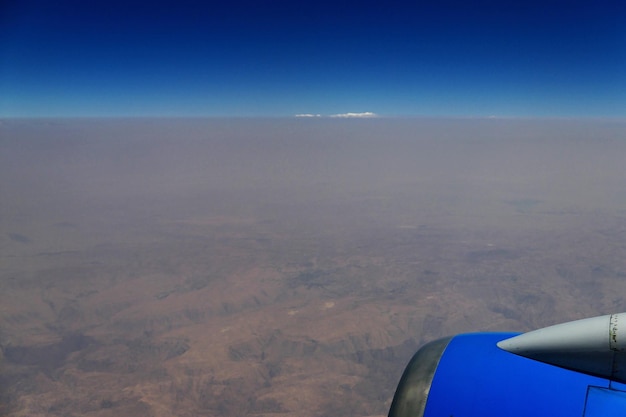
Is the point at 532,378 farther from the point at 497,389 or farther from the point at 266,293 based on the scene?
the point at 266,293

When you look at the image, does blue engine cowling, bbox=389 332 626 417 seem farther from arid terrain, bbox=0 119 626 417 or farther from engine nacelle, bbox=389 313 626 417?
arid terrain, bbox=0 119 626 417

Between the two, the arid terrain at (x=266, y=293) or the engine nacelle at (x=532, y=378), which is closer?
the engine nacelle at (x=532, y=378)

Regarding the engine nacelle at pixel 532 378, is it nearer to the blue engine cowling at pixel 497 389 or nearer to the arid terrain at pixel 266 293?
the blue engine cowling at pixel 497 389

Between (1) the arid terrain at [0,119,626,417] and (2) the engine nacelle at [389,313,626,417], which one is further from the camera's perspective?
(1) the arid terrain at [0,119,626,417]

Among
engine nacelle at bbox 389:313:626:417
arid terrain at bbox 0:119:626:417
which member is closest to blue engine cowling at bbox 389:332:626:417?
engine nacelle at bbox 389:313:626:417

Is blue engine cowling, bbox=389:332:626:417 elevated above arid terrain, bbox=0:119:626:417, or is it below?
above

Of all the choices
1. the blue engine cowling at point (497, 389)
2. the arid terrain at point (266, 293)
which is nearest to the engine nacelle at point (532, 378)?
the blue engine cowling at point (497, 389)

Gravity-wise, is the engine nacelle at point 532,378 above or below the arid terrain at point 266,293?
above

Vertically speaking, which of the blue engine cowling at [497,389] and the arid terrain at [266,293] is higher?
the blue engine cowling at [497,389]

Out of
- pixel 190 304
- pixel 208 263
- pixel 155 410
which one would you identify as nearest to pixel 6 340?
pixel 190 304

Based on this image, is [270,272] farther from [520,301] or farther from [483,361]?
[483,361]
